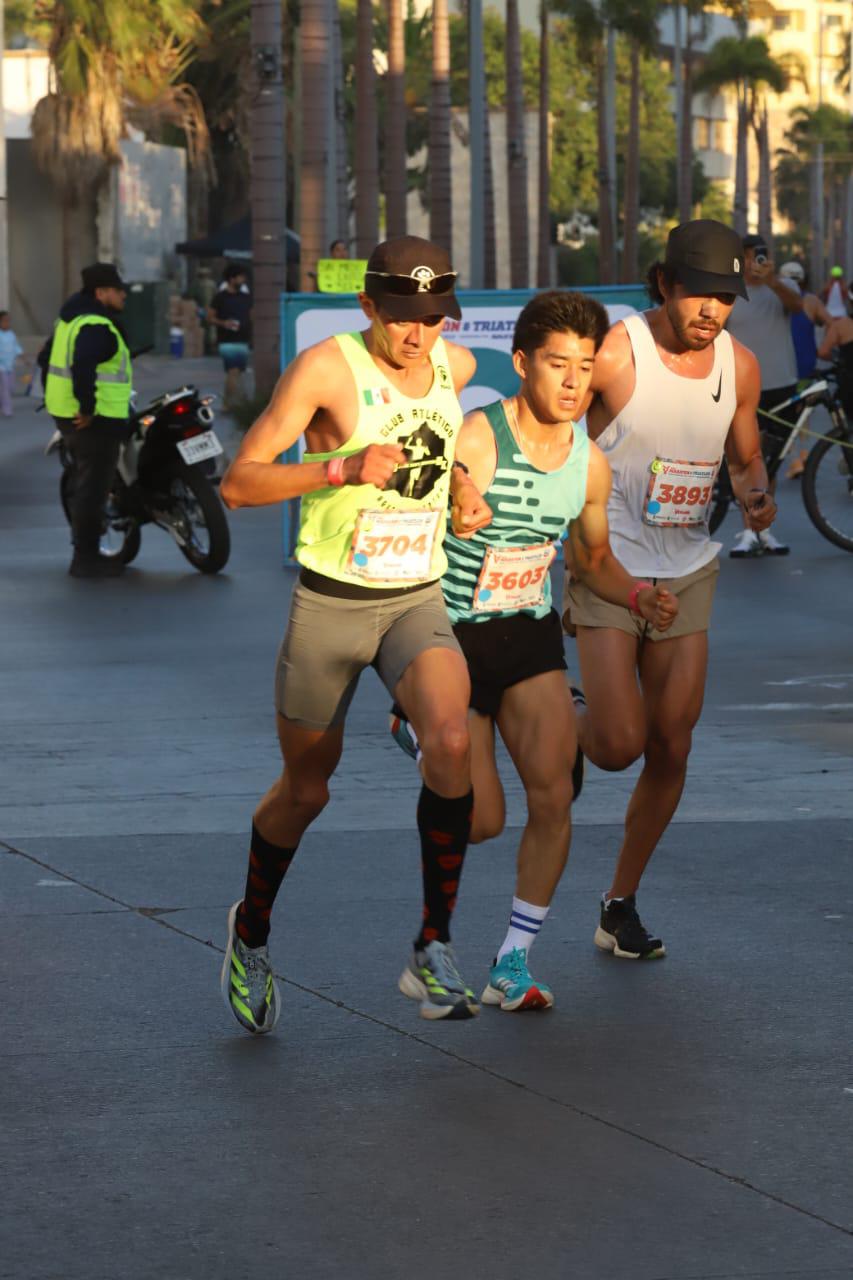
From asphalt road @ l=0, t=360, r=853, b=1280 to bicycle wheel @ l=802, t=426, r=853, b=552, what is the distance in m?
5.86

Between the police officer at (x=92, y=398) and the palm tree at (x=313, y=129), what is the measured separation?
10061mm

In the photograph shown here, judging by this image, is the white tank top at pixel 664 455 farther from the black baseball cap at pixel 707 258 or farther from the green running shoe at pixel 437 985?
the green running shoe at pixel 437 985

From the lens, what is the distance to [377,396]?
229 inches

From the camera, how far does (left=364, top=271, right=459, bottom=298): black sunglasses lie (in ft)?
18.9

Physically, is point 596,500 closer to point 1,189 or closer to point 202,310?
→ point 1,189

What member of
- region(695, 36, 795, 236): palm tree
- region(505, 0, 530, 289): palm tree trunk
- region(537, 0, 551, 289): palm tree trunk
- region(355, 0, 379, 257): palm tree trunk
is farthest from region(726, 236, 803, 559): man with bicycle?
region(695, 36, 795, 236): palm tree

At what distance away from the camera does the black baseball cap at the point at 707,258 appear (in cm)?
643

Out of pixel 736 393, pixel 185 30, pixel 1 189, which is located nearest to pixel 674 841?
pixel 736 393

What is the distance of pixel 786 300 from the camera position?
16703 mm

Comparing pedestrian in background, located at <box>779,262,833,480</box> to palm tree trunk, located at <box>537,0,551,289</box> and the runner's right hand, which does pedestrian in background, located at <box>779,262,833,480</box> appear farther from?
palm tree trunk, located at <box>537,0,551,289</box>

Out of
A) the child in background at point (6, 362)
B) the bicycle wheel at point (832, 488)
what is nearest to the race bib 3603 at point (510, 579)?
the bicycle wheel at point (832, 488)

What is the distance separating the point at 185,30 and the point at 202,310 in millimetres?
11610

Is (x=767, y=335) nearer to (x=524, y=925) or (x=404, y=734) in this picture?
(x=404, y=734)

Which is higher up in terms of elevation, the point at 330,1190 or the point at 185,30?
the point at 185,30
